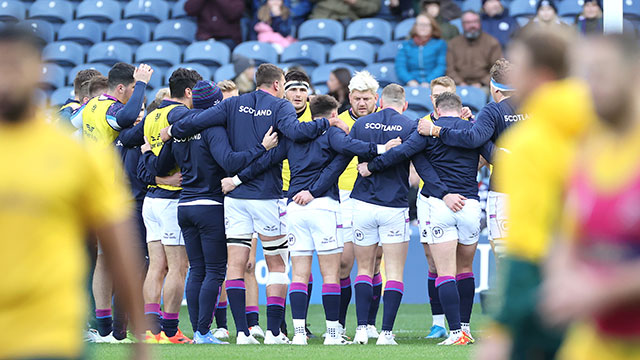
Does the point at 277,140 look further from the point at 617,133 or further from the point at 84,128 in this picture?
the point at 617,133

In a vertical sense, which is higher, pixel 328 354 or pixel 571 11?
pixel 571 11

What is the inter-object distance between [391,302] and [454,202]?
103 cm

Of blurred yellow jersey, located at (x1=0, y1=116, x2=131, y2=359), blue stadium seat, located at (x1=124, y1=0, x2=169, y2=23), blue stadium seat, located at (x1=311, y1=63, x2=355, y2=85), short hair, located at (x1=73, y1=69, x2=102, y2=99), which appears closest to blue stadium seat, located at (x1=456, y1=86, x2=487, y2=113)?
blue stadium seat, located at (x1=311, y1=63, x2=355, y2=85)

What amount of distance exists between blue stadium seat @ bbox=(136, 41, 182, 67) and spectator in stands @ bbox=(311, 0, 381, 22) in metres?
2.51

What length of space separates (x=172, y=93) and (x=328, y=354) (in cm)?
291

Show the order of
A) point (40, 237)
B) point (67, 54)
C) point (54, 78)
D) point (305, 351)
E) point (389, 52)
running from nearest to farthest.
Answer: point (40, 237) → point (305, 351) → point (389, 52) → point (54, 78) → point (67, 54)

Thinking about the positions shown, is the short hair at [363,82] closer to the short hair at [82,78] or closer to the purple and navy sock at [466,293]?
the purple and navy sock at [466,293]

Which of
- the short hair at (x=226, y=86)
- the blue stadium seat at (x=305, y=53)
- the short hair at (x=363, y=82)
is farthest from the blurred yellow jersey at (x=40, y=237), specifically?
the blue stadium seat at (x=305, y=53)

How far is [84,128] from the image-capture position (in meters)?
8.42

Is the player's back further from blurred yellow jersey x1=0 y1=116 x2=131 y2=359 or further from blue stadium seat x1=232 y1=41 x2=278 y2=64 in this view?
blue stadium seat x1=232 y1=41 x2=278 y2=64

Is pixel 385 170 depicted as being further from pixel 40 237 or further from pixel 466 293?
pixel 40 237

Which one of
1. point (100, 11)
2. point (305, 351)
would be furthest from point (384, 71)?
point (305, 351)

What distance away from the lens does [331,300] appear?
26.4ft

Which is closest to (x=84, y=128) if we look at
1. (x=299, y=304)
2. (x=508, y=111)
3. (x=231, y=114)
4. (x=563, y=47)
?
(x=231, y=114)
